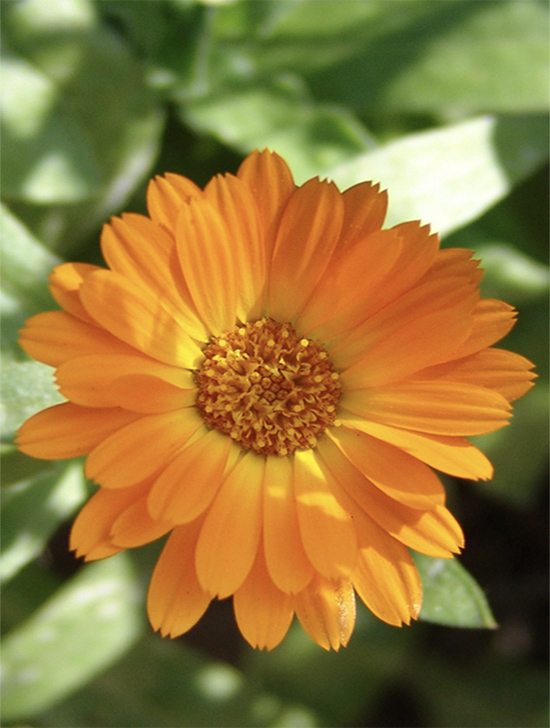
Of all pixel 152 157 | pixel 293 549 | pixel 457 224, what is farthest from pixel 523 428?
pixel 152 157

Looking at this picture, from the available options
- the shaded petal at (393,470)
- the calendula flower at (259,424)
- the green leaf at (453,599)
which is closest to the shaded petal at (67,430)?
the calendula flower at (259,424)

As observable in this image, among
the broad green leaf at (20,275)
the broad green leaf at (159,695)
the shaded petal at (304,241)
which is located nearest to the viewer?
the shaded petal at (304,241)

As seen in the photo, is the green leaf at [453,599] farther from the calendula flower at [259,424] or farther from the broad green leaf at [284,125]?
the broad green leaf at [284,125]

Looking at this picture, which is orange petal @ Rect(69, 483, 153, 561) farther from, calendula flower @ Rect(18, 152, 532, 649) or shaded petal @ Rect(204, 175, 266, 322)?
shaded petal @ Rect(204, 175, 266, 322)

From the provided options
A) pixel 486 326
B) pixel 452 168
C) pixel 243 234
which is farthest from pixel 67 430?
pixel 452 168

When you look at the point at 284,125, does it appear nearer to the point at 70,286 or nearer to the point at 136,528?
the point at 70,286

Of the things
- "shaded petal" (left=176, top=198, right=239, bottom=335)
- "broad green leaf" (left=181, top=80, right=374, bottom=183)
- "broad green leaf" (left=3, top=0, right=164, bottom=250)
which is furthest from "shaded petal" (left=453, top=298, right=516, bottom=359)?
"broad green leaf" (left=3, top=0, right=164, bottom=250)
